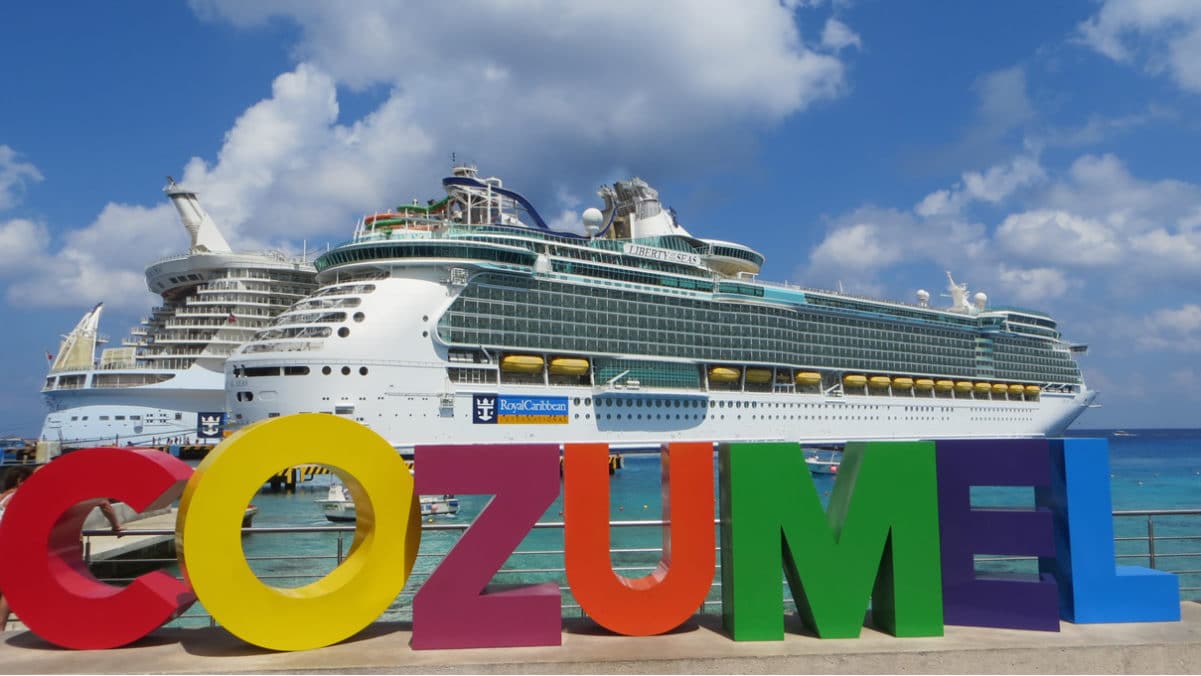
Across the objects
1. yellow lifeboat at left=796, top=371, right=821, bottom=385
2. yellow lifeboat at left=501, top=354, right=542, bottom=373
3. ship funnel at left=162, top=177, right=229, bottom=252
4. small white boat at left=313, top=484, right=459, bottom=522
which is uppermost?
ship funnel at left=162, top=177, right=229, bottom=252

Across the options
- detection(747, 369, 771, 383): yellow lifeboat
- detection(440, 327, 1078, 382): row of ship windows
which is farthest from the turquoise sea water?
detection(747, 369, 771, 383): yellow lifeboat

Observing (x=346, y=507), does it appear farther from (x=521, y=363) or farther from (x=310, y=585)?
(x=310, y=585)

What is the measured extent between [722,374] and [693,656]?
151 ft

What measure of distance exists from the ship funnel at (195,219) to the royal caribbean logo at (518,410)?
34460 mm

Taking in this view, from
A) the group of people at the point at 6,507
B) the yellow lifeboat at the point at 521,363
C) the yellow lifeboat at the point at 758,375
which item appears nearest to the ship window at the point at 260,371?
the yellow lifeboat at the point at 521,363

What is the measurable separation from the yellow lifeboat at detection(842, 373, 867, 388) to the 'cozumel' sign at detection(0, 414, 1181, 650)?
54.2m

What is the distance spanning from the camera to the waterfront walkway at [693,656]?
5.77 m

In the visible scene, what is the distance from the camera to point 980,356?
68.5 meters

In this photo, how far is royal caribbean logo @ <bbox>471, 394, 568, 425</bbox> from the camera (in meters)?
39.5

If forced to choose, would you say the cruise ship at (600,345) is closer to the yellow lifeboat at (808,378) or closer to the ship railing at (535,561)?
the yellow lifeboat at (808,378)

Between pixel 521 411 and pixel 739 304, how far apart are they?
63.0 ft

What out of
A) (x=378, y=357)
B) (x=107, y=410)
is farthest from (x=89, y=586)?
(x=107, y=410)

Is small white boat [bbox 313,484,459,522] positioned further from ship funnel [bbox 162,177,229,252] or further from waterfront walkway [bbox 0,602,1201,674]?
ship funnel [bbox 162,177,229,252]

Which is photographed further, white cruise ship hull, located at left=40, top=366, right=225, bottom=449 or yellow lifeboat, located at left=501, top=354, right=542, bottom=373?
white cruise ship hull, located at left=40, top=366, right=225, bottom=449
